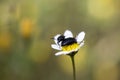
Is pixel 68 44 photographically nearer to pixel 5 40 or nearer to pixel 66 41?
pixel 66 41

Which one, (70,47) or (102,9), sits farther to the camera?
(102,9)

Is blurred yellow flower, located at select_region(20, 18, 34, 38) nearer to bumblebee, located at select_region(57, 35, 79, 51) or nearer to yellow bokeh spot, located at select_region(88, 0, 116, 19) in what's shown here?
yellow bokeh spot, located at select_region(88, 0, 116, 19)

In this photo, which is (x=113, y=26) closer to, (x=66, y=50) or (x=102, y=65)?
(x=102, y=65)

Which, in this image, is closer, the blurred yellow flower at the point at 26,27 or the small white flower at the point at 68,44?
the small white flower at the point at 68,44

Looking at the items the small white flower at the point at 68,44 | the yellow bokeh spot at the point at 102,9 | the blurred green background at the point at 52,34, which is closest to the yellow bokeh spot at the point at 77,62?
the blurred green background at the point at 52,34

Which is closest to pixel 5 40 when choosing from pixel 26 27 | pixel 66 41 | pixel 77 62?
pixel 26 27

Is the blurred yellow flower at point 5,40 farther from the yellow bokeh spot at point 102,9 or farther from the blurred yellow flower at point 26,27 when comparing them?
the yellow bokeh spot at point 102,9

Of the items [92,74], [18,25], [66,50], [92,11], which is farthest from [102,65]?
[66,50]
